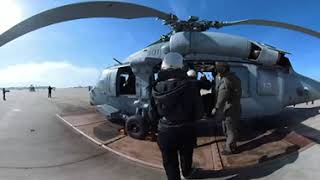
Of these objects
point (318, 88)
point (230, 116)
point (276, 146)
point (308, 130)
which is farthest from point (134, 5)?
point (318, 88)

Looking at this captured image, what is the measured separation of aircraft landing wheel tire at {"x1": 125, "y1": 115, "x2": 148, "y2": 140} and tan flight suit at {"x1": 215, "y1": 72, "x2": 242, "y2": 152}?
243 centimetres

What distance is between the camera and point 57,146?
8664mm

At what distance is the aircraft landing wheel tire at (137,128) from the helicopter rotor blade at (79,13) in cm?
275

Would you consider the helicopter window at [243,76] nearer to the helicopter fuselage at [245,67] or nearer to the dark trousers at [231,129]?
the helicopter fuselage at [245,67]

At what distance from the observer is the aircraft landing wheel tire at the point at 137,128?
8883mm

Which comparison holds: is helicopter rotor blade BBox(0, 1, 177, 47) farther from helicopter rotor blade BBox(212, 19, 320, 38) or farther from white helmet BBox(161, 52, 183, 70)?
white helmet BBox(161, 52, 183, 70)

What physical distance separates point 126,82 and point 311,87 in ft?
19.4

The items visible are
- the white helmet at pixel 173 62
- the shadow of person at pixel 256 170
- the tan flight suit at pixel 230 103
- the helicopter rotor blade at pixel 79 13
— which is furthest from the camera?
the tan flight suit at pixel 230 103

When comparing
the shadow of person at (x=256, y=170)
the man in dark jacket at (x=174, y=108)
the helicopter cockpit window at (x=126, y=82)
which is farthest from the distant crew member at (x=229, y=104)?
the helicopter cockpit window at (x=126, y=82)

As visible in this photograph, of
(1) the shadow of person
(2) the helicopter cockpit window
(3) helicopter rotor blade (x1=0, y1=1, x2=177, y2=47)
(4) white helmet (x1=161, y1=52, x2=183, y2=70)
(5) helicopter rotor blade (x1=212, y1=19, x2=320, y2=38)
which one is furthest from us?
(2) the helicopter cockpit window

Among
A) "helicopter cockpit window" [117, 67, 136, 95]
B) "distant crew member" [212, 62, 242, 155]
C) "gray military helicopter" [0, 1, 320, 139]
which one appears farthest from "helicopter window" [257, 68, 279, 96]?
"helicopter cockpit window" [117, 67, 136, 95]

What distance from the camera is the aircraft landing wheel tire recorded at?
8883 millimetres

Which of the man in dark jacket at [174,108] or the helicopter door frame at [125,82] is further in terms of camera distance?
the helicopter door frame at [125,82]

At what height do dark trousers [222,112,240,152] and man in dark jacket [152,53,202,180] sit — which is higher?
man in dark jacket [152,53,202,180]
